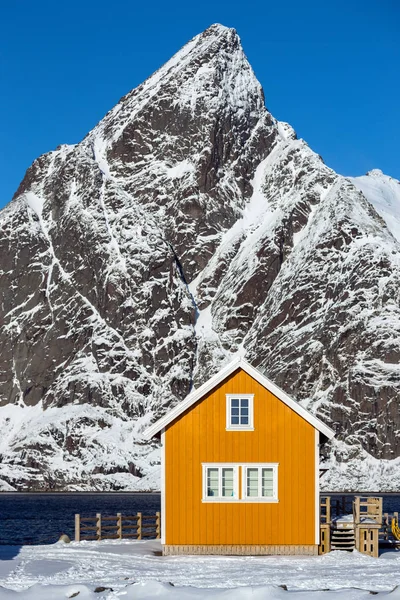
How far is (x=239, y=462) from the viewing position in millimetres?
52094

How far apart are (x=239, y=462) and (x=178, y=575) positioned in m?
10.8

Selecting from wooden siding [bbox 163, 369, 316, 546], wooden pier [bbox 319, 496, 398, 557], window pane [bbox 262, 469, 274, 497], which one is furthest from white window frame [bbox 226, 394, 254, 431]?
wooden pier [bbox 319, 496, 398, 557]

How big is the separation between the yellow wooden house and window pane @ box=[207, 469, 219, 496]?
5cm

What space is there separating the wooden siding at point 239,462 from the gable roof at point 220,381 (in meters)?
0.34

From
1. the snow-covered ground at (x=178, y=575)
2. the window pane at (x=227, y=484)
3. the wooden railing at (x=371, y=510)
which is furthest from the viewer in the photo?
the wooden railing at (x=371, y=510)

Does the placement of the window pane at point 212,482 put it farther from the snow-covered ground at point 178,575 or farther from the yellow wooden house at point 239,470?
the snow-covered ground at point 178,575

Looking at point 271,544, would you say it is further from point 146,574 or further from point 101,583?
point 101,583

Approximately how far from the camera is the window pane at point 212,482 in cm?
5212

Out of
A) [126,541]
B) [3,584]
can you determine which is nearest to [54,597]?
[3,584]

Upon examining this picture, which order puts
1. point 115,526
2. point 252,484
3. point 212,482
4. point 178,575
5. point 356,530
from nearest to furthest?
point 178,575 → point 252,484 → point 212,482 → point 356,530 → point 115,526

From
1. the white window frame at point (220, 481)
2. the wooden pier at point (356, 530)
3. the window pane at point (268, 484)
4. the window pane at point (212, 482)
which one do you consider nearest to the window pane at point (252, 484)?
the window pane at point (268, 484)

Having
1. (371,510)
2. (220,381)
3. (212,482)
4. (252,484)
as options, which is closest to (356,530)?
(371,510)

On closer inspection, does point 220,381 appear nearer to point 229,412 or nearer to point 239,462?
point 229,412

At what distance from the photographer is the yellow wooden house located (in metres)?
51.4
